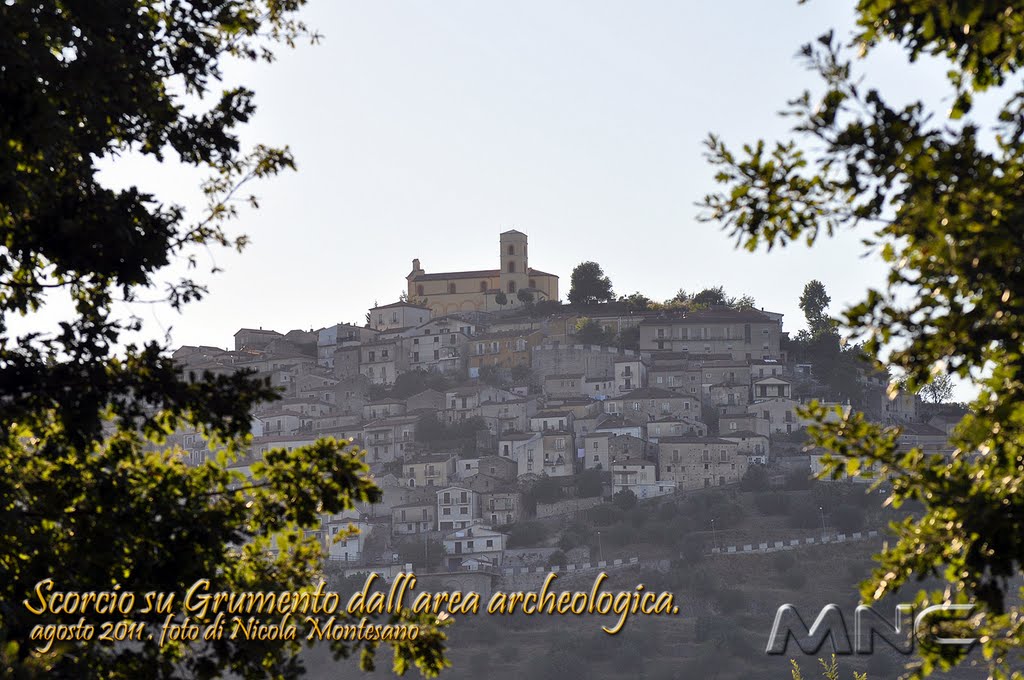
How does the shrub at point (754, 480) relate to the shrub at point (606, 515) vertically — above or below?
above

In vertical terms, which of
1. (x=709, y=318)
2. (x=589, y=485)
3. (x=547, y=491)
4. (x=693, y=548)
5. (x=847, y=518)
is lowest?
(x=693, y=548)

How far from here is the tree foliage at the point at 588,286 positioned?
10469 centimetres

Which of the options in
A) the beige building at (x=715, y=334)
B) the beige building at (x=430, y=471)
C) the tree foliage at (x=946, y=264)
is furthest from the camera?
the beige building at (x=715, y=334)

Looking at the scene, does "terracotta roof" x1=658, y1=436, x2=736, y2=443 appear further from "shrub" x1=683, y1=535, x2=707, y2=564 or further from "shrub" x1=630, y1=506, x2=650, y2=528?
"shrub" x1=683, y1=535, x2=707, y2=564

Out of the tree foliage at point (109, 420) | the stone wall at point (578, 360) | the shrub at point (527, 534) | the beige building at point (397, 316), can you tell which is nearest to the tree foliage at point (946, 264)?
the tree foliage at point (109, 420)

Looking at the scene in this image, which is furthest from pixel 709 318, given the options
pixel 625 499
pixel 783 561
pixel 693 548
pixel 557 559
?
pixel 557 559

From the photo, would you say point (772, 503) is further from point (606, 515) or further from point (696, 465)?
point (606, 515)

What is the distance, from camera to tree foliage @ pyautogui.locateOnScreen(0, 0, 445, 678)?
7961mm

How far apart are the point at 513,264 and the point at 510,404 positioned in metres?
23.6

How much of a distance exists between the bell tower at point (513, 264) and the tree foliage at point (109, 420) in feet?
327

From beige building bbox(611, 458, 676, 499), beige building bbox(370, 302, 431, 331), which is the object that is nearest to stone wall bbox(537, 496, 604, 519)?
beige building bbox(611, 458, 676, 499)

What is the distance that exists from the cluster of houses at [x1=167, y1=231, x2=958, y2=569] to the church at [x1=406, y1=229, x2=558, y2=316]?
1187 millimetres

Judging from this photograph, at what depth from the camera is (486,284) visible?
364 ft

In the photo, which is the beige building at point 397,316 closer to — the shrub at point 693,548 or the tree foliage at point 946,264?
the shrub at point 693,548
